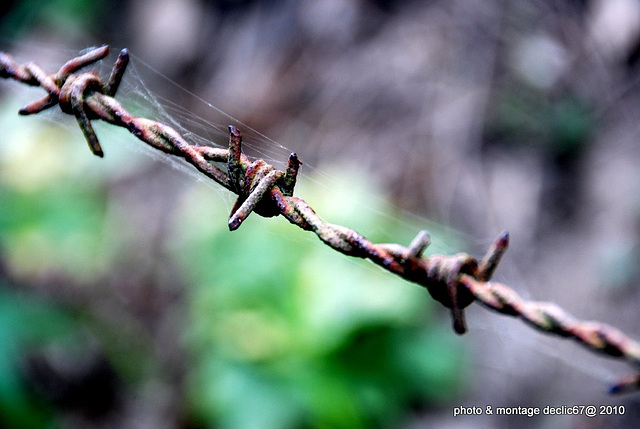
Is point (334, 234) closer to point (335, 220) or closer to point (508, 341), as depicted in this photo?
point (335, 220)

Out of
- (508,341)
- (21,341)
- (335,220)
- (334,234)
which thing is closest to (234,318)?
(335,220)

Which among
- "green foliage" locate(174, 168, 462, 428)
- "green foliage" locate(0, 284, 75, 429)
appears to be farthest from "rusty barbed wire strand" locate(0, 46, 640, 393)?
"green foliage" locate(0, 284, 75, 429)

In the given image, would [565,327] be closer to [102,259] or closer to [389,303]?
[389,303]

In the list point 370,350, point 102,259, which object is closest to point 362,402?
point 370,350

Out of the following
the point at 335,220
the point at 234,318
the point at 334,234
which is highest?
the point at 335,220

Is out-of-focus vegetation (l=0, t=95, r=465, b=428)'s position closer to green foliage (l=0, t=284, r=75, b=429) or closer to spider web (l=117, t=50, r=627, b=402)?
green foliage (l=0, t=284, r=75, b=429)

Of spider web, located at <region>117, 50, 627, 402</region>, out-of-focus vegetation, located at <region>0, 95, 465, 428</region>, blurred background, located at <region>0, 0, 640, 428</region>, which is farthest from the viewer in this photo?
spider web, located at <region>117, 50, 627, 402</region>
